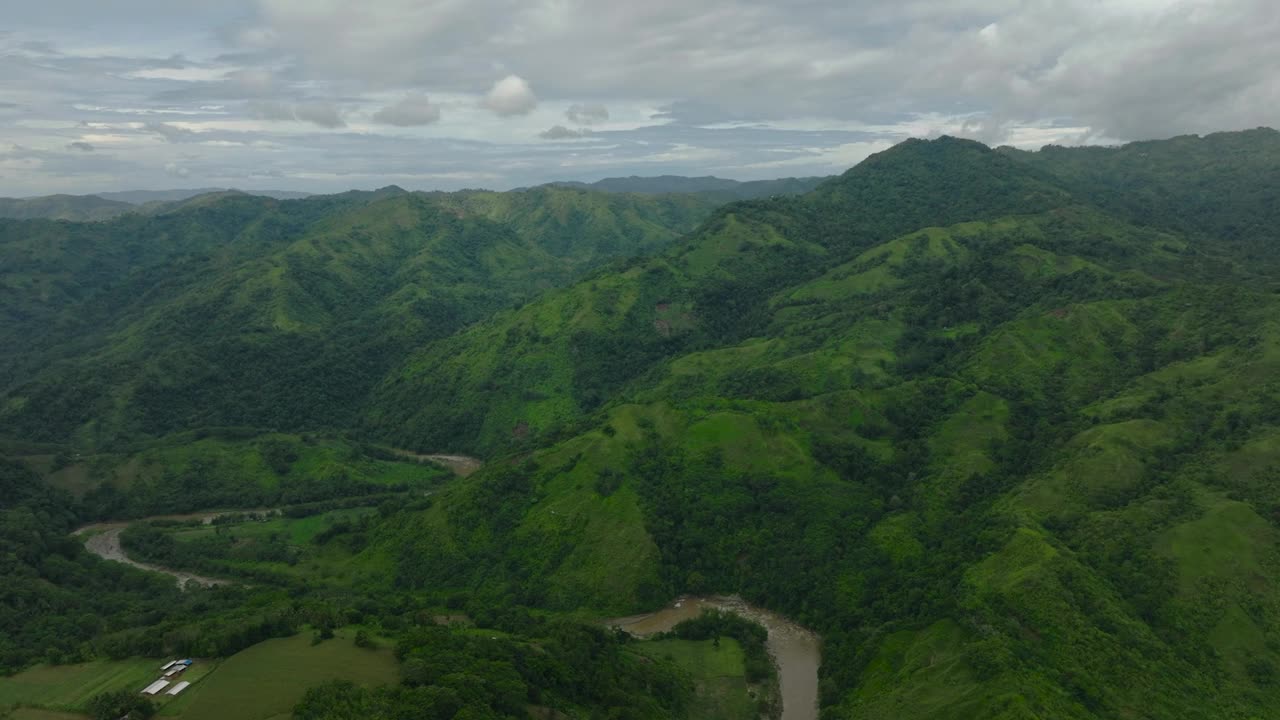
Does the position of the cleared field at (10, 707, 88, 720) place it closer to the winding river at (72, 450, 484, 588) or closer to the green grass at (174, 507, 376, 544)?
the winding river at (72, 450, 484, 588)

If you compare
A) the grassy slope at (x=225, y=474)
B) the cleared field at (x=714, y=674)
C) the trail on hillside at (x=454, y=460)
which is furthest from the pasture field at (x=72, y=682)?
the trail on hillside at (x=454, y=460)

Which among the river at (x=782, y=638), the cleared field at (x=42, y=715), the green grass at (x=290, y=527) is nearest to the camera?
the cleared field at (x=42, y=715)

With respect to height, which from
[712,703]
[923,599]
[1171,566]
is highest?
[1171,566]

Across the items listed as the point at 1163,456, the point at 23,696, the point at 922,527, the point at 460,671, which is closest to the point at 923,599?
the point at 922,527

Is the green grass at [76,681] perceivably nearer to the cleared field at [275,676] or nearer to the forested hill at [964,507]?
the cleared field at [275,676]

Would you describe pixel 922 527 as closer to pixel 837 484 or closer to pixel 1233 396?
pixel 837 484

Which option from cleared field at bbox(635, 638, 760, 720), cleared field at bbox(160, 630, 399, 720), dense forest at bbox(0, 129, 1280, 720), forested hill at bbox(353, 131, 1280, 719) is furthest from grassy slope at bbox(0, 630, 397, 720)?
forested hill at bbox(353, 131, 1280, 719)
